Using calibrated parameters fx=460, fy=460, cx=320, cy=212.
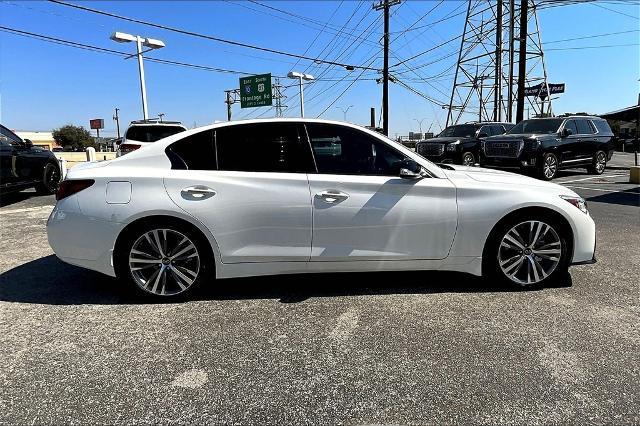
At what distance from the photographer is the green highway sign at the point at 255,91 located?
36.6m

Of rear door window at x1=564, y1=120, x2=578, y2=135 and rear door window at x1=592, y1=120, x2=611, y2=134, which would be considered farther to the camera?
rear door window at x1=592, y1=120, x2=611, y2=134

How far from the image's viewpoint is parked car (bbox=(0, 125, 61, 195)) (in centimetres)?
901

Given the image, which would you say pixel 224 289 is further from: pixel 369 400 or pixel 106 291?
pixel 369 400

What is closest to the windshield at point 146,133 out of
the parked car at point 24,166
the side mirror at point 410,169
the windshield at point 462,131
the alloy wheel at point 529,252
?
the parked car at point 24,166

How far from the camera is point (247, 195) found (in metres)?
3.91

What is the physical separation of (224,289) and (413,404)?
231 centimetres

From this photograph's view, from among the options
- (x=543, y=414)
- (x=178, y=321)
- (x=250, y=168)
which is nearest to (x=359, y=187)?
(x=250, y=168)

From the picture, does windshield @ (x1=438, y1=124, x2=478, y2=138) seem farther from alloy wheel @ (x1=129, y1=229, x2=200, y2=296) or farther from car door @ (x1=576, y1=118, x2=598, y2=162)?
alloy wheel @ (x1=129, y1=229, x2=200, y2=296)

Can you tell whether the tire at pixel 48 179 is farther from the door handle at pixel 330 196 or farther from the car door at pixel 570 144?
the car door at pixel 570 144

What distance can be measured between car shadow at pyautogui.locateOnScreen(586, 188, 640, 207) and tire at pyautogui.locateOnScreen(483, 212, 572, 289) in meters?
6.36

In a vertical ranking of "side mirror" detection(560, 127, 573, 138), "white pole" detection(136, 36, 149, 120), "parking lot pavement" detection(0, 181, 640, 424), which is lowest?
"parking lot pavement" detection(0, 181, 640, 424)

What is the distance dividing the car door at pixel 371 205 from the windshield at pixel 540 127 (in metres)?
12.3

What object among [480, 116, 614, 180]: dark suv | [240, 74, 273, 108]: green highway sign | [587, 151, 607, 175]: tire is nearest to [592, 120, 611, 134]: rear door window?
[480, 116, 614, 180]: dark suv

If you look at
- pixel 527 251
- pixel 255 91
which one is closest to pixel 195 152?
pixel 527 251
